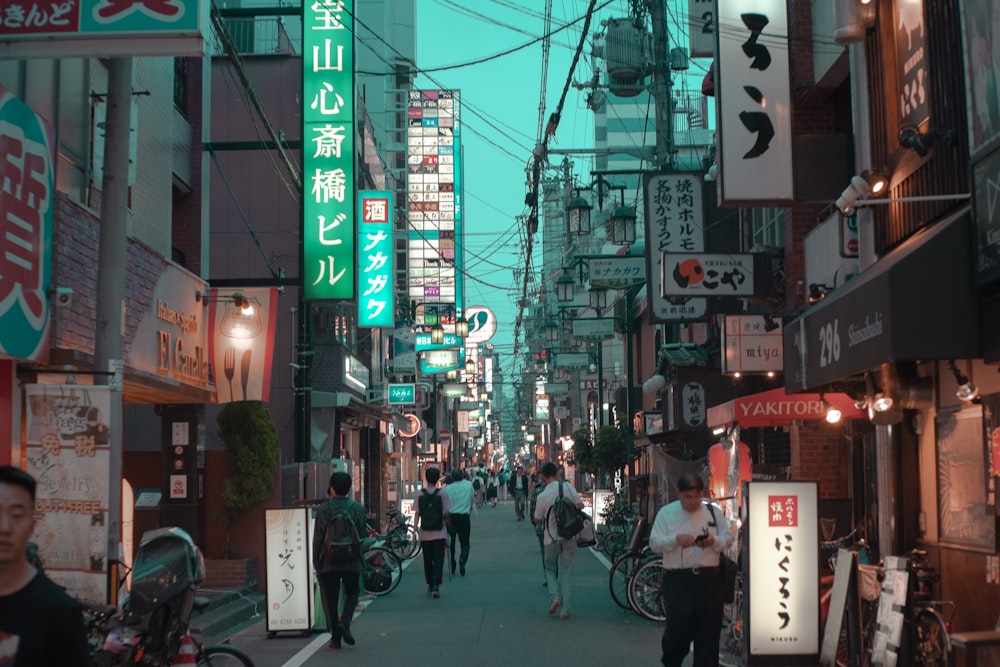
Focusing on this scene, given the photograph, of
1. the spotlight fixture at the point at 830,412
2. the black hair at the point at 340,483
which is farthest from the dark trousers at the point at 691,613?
the black hair at the point at 340,483

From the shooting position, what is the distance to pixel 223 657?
884 cm

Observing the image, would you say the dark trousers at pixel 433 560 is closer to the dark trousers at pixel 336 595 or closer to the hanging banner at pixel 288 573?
the hanging banner at pixel 288 573

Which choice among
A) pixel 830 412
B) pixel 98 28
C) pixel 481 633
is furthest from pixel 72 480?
pixel 830 412

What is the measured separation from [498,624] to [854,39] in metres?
8.15

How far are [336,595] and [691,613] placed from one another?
16.5 feet

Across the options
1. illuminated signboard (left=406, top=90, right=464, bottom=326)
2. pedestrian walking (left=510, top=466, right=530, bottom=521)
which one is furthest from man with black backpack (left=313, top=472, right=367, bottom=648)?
illuminated signboard (left=406, top=90, right=464, bottom=326)

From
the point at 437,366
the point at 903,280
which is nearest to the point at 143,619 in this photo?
the point at 903,280

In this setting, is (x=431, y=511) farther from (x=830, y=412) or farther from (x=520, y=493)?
(x=520, y=493)

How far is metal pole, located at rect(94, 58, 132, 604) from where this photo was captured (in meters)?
9.33

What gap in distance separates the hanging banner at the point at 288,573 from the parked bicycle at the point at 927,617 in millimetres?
6977

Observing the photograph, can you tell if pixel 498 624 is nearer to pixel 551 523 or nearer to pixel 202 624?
pixel 551 523

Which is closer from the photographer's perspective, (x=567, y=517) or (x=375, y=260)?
(x=567, y=517)

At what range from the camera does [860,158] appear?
40.4 feet

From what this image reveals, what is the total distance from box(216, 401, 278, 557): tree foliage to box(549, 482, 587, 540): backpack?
5375 mm
